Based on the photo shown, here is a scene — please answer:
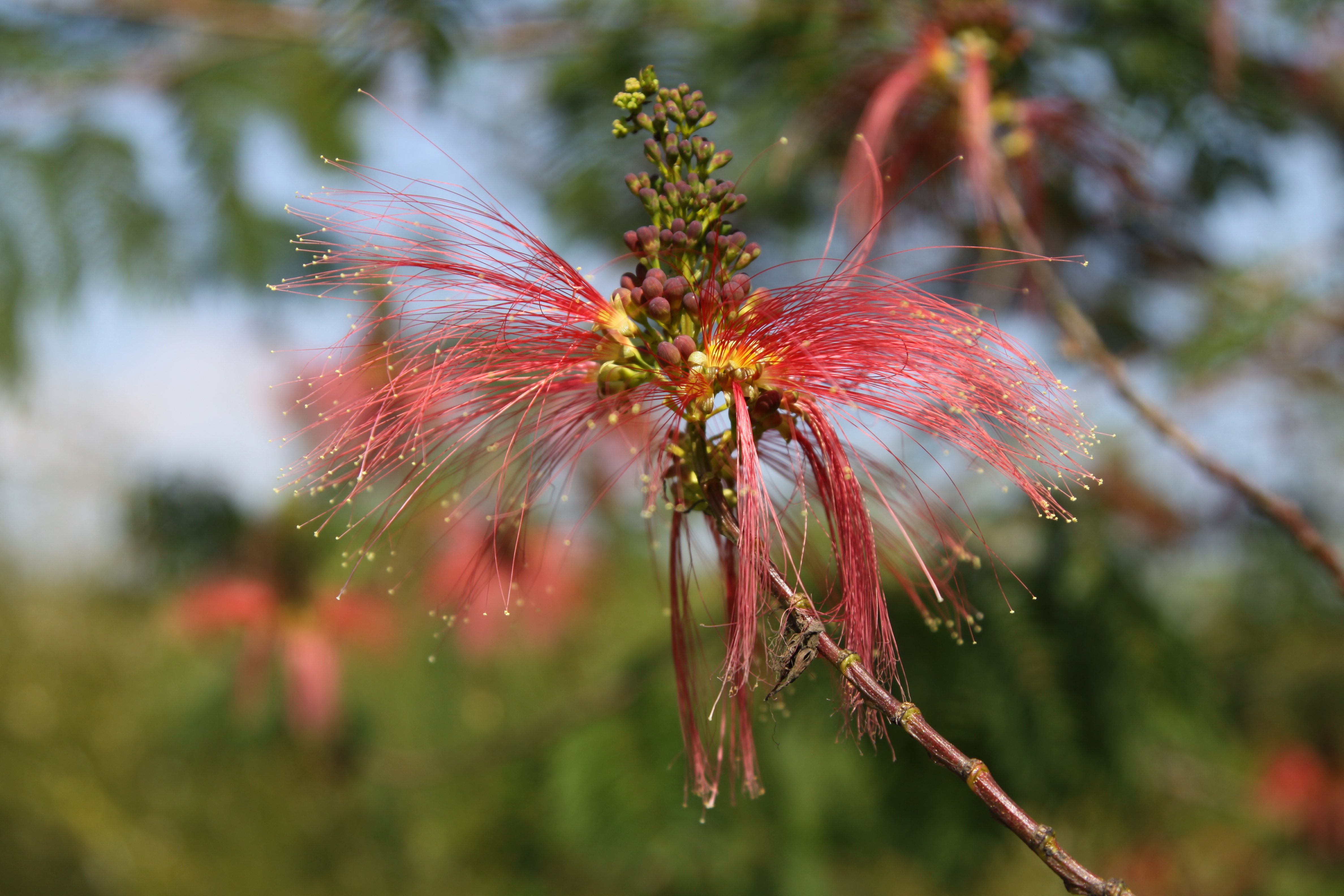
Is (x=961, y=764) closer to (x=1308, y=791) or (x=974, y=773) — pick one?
(x=974, y=773)

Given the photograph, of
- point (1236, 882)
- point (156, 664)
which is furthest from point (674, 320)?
point (1236, 882)

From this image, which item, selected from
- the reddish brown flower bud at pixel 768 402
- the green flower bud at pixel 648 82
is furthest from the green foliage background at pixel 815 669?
the green flower bud at pixel 648 82

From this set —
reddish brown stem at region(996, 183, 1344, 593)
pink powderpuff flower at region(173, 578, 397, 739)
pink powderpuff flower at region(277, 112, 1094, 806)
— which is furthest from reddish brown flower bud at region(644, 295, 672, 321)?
pink powderpuff flower at region(173, 578, 397, 739)

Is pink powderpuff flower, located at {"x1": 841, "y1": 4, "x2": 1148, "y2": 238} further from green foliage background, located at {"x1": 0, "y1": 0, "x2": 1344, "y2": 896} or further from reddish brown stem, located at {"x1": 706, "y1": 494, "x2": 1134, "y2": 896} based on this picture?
reddish brown stem, located at {"x1": 706, "y1": 494, "x2": 1134, "y2": 896}

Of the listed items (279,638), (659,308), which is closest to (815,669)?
(659,308)

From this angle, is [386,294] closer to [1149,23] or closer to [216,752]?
[1149,23]

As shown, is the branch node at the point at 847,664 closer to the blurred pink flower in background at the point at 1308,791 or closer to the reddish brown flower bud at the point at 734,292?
the reddish brown flower bud at the point at 734,292

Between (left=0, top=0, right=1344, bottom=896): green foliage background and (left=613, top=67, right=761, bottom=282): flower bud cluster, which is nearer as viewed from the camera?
(left=613, top=67, right=761, bottom=282): flower bud cluster
